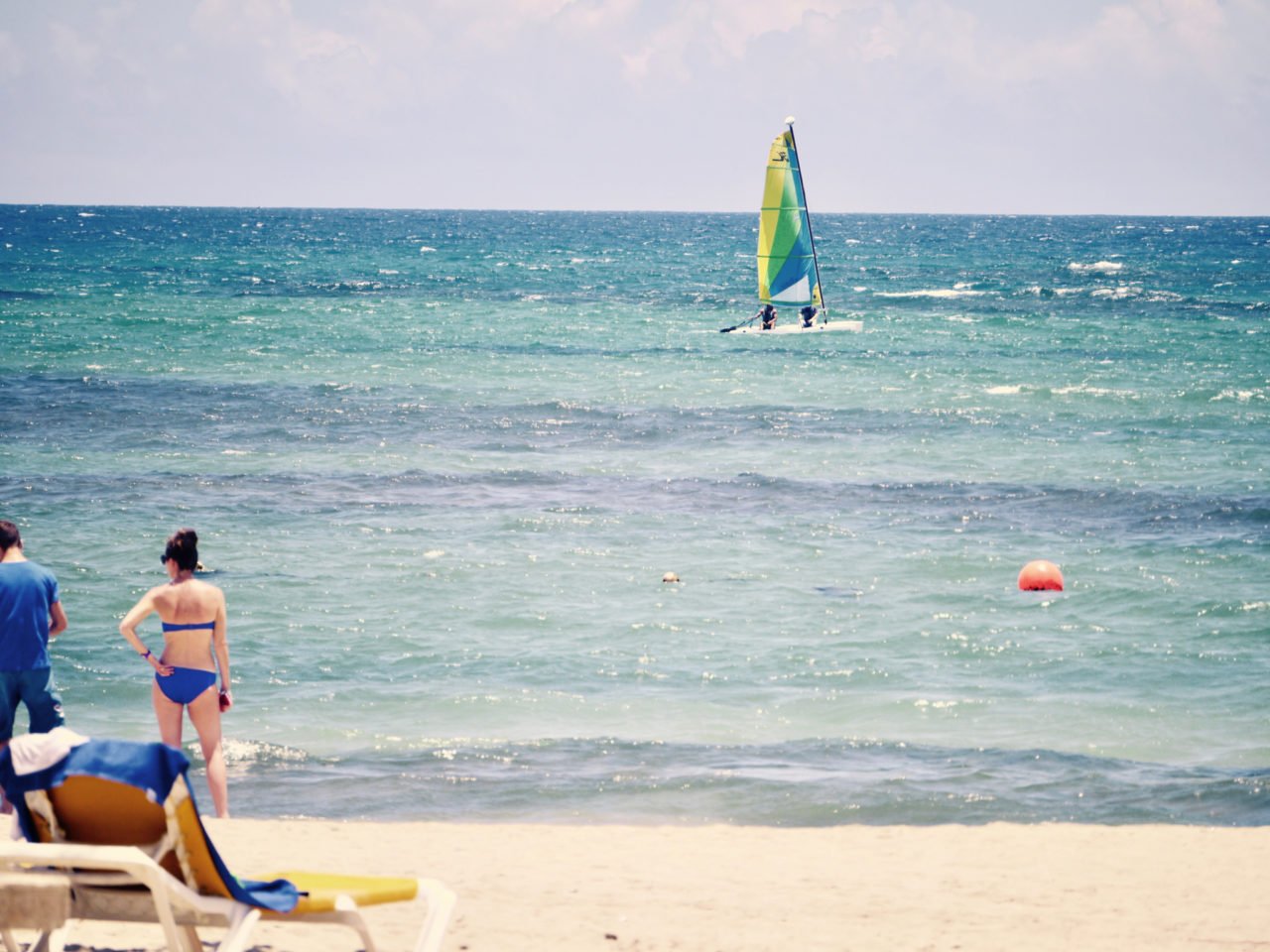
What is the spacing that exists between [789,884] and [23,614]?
395 cm

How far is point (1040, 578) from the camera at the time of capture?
14625mm

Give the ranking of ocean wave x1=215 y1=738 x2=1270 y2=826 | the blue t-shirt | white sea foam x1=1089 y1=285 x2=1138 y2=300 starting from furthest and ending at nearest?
white sea foam x1=1089 y1=285 x2=1138 y2=300 → ocean wave x1=215 y1=738 x2=1270 y2=826 → the blue t-shirt

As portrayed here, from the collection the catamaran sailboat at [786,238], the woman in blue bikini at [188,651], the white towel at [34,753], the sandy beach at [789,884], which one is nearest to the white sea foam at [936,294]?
the catamaran sailboat at [786,238]

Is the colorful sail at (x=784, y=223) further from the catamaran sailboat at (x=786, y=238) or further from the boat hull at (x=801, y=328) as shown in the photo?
the boat hull at (x=801, y=328)

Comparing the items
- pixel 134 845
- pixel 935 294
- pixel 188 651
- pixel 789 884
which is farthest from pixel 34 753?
pixel 935 294

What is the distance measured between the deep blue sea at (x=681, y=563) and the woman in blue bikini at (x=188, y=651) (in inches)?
56.0

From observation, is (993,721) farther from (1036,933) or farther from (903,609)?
(1036,933)

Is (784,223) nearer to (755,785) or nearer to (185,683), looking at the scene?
(755,785)

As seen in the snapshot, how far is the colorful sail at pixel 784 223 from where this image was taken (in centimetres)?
3712

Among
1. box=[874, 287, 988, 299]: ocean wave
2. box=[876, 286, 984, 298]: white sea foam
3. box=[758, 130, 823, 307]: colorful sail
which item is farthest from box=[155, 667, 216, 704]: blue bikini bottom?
box=[876, 286, 984, 298]: white sea foam

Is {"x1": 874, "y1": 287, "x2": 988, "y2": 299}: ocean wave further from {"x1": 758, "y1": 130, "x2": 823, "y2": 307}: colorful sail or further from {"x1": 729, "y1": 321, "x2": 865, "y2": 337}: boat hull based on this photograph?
{"x1": 758, "y1": 130, "x2": 823, "y2": 307}: colorful sail

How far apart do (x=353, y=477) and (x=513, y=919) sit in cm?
1472

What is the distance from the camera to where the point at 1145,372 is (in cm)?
3450

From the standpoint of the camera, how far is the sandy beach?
627cm
